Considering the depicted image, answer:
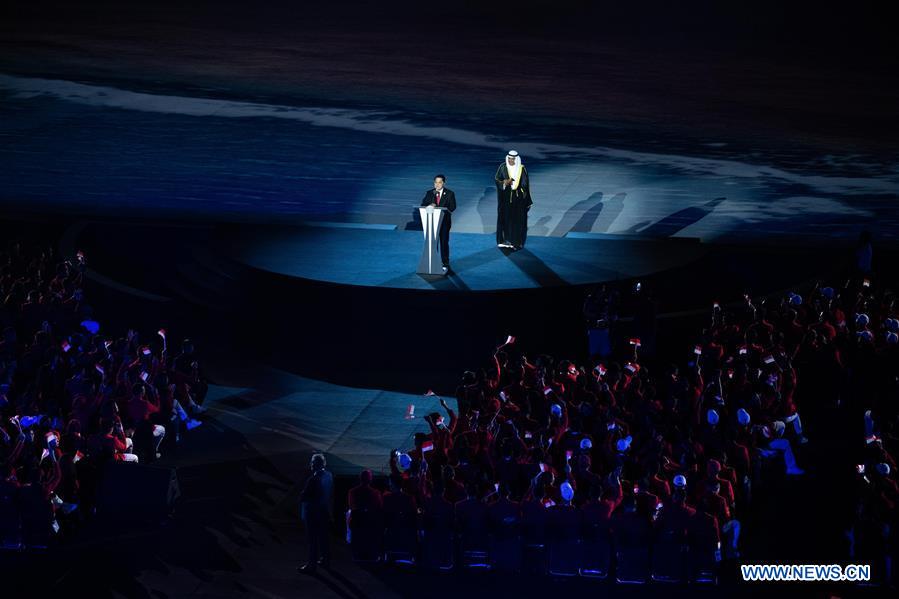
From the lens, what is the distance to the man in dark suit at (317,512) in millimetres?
14250

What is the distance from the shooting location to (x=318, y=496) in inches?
564

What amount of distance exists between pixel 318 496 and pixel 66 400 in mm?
4330

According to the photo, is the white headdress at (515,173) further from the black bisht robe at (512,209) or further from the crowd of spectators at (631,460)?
the crowd of spectators at (631,460)

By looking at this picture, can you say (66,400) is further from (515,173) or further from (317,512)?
(515,173)

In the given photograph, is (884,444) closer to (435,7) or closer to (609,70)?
(609,70)

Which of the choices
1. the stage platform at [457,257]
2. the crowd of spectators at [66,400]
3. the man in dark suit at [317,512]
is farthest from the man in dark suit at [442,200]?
the man in dark suit at [317,512]

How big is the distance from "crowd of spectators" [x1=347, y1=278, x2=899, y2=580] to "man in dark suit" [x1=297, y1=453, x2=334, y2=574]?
30cm

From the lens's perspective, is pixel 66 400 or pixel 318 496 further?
pixel 66 400

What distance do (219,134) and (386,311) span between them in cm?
1244

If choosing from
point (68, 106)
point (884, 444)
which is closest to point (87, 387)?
point (884, 444)

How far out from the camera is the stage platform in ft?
69.8

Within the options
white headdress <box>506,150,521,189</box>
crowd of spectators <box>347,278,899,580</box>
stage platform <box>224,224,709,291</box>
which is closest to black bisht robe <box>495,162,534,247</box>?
white headdress <box>506,150,521,189</box>

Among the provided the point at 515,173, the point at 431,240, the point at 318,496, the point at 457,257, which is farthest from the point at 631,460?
the point at 457,257

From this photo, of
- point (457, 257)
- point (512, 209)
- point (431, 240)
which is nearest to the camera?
point (431, 240)
